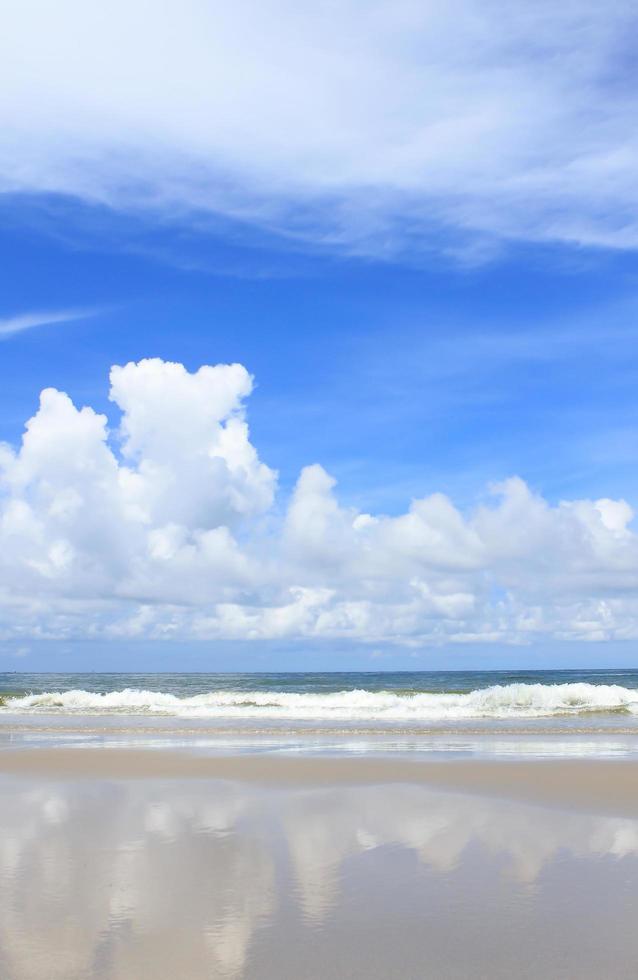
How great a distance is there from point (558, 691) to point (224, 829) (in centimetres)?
3851

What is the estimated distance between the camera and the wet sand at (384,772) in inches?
541

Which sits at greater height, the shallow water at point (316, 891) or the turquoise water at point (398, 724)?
the turquoise water at point (398, 724)

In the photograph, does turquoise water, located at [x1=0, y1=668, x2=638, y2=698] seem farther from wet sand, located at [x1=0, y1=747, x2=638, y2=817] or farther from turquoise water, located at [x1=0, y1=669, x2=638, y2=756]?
wet sand, located at [x1=0, y1=747, x2=638, y2=817]

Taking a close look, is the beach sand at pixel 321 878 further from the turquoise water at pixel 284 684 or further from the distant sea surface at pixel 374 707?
the turquoise water at pixel 284 684

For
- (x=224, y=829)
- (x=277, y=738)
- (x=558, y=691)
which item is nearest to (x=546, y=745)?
(x=277, y=738)

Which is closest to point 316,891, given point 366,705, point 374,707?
point 374,707

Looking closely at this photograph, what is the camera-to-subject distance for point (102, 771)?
17.0m

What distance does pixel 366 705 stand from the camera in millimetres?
46219

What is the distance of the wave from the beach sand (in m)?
19.1

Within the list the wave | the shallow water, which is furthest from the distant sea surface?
the shallow water

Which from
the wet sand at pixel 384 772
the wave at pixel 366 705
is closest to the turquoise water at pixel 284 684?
the wave at pixel 366 705

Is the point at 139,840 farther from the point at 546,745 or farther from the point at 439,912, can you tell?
the point at 546,745

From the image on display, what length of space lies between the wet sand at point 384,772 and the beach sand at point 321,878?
12cm

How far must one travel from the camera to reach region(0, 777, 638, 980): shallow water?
6.17m
